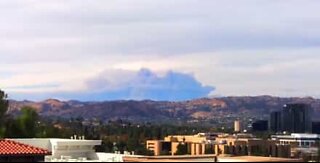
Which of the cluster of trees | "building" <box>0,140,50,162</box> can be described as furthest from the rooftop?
the cluster of trees

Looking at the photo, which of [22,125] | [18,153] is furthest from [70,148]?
[22,125]

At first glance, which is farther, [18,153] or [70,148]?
[70,148]

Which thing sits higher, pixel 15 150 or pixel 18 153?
pixel 15 150

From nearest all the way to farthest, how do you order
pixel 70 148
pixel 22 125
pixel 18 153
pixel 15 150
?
pixel 18 153 < pixel 15 150 < pixel 70 148 < pixel 22 125

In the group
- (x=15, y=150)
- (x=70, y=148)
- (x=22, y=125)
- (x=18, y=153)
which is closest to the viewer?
(x=18, y=153)

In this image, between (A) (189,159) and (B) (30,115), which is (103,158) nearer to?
(A) (189,159)

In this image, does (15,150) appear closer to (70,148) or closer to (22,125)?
(70,148)

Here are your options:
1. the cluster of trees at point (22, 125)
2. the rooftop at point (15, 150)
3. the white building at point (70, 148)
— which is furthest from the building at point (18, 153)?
the cluster of trees at point (22, 125)

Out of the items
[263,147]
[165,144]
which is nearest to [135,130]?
[165,144]
